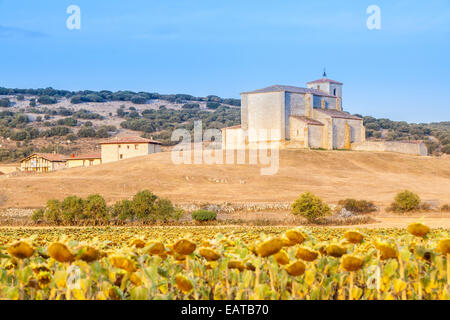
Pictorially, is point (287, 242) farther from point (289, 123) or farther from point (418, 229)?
point (289, 123)

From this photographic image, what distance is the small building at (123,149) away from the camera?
211 feet

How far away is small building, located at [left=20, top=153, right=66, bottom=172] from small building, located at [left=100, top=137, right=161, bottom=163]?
5006mm

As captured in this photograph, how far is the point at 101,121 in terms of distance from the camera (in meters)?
116

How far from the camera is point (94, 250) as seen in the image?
4.17 metres

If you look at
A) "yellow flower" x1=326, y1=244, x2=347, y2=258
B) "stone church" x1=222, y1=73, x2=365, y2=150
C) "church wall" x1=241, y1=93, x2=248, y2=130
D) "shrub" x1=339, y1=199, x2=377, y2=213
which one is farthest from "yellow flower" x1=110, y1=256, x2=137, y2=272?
"church wall" x1=241, y1=93, x2=248, y2=130

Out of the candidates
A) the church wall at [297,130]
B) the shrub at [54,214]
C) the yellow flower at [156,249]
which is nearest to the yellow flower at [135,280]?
the yellow flower at [156,249]

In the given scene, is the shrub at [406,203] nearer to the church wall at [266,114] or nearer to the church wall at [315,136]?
the church wall at [315,136]

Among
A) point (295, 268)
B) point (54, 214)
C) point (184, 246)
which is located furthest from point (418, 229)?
point (54, 214)

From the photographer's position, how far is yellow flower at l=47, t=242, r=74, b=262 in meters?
3.97

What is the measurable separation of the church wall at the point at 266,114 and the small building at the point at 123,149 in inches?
481

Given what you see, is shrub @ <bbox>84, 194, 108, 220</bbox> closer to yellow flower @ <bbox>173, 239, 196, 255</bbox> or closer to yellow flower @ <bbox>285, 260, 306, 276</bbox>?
yellow flower @ <bbox>173, 239, 196, 255</bbox>

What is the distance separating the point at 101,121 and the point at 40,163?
53000 mm

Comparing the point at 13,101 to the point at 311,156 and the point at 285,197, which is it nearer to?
the point at 311,156
